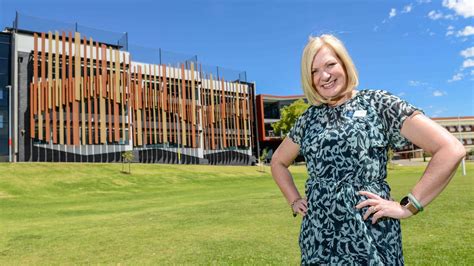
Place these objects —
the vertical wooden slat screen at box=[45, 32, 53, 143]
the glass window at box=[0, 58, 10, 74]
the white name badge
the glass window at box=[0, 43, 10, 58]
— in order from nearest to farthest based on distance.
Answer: the white name badge
the vertical wooden slat screen at box=[45, 32, 53, 143]
the glass window at box=[0, 58, 10, 74]
the glass window at box=[0, 43, 10, 58]

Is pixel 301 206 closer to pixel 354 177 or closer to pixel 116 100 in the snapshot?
pixel 354 177

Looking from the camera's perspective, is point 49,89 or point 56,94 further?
point 56,94

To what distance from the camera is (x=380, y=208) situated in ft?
8.27

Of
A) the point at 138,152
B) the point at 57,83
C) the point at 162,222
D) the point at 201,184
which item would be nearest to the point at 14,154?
the point at 57,83

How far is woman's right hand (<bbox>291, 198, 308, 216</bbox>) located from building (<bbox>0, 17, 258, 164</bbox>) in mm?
48084

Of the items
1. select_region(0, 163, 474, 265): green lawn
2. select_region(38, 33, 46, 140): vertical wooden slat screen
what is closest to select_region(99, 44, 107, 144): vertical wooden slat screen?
select_region(38, 33, 46, 140): vertical wooden slat screen

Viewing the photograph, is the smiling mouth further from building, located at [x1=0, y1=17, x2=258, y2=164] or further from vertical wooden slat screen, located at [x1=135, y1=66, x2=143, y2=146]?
vertical wooden slat screen, located at [x1=135, y1=66, x2=143, y2=146]

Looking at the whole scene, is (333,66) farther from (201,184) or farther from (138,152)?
(138,152)

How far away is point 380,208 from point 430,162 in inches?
16.5

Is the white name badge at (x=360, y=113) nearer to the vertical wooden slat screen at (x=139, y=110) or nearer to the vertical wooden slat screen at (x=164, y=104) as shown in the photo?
the vertical wooden slat screen at (x=139, y=110)

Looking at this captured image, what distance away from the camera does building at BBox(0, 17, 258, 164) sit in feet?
152

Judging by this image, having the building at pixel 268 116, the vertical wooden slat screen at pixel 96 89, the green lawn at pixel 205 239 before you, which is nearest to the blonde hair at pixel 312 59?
the green lawn at pixel 205 239

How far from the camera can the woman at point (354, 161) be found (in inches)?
99.1

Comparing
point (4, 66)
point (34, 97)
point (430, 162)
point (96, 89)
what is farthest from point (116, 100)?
point (430, 162)
